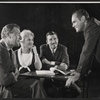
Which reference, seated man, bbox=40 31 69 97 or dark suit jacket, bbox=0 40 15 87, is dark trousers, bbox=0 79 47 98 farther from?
seated man, bbox=40 31 69 97

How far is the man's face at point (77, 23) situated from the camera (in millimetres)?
3754

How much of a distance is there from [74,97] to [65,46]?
36.3 inches

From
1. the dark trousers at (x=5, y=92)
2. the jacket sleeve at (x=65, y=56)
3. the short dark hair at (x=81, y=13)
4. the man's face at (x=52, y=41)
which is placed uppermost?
the short dark hair at (x=81, y=13)

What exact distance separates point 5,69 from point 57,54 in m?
0.96

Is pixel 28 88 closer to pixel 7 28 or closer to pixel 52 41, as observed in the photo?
pixel 52 41

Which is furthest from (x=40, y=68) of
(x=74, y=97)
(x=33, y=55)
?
(x=74, y=97)

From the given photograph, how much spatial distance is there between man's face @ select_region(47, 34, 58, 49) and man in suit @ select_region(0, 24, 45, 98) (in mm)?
557

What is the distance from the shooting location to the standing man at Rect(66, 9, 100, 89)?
367 cm

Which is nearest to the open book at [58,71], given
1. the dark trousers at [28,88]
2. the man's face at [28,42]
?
the dark trousers at [28,88]

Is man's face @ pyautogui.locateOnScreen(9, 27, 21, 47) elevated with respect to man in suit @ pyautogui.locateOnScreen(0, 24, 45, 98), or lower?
elevated

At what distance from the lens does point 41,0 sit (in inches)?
150

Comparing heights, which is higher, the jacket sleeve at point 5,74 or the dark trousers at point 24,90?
the jacket sleeve at point 5,74

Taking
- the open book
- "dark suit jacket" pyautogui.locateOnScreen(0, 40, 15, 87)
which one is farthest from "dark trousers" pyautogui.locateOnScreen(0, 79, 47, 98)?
the open book

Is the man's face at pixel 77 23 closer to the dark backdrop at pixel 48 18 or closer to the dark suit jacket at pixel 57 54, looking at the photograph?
the dark backdrop at pixel 48 18
